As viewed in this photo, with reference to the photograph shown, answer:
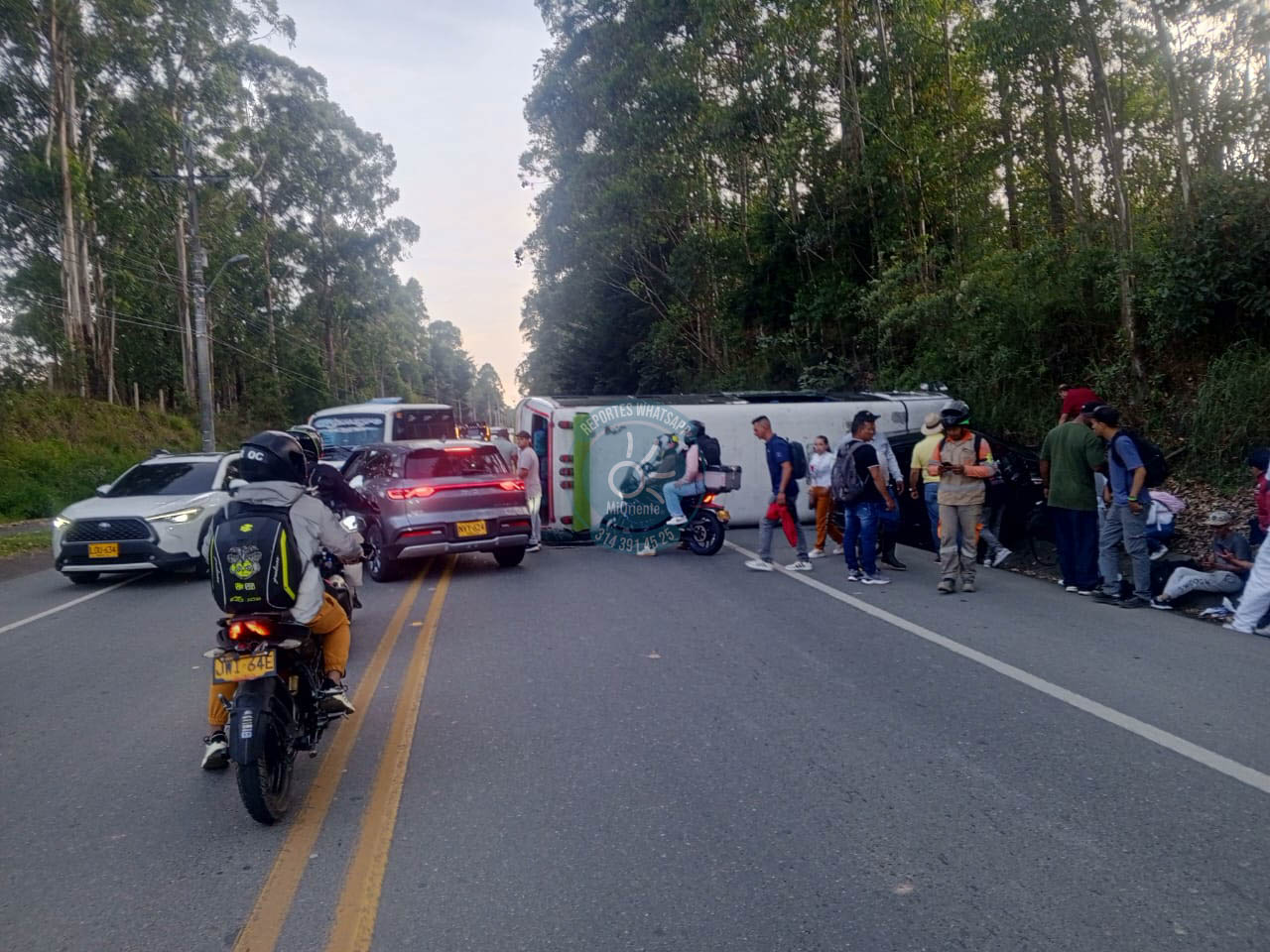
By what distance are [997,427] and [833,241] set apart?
9090 millimetres

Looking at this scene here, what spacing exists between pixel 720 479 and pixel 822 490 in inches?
51.2

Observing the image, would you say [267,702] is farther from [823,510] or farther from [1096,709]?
[823,510]

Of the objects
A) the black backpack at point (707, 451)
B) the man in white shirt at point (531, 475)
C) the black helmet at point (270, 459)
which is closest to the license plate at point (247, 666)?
the black helmet at point (270, 459)

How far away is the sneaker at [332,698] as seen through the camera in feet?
17.0

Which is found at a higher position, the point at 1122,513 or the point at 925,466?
the point at 925,466

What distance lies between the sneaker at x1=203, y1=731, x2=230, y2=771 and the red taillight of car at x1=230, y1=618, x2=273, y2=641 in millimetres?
716

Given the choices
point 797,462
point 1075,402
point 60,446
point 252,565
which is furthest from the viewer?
point 60,446

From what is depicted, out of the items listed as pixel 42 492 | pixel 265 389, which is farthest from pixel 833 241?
pixel 265 389

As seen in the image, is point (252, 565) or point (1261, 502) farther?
point (1261, 502)

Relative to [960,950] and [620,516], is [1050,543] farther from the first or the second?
[960,950]

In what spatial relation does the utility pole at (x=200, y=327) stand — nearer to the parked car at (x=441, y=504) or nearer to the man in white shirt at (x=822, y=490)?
the parked car at (x=441, y=504)

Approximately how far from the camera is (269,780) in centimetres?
434

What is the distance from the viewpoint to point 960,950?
3.14 meters

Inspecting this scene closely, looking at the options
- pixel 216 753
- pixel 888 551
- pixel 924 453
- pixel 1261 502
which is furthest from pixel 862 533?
pixel 216 753
